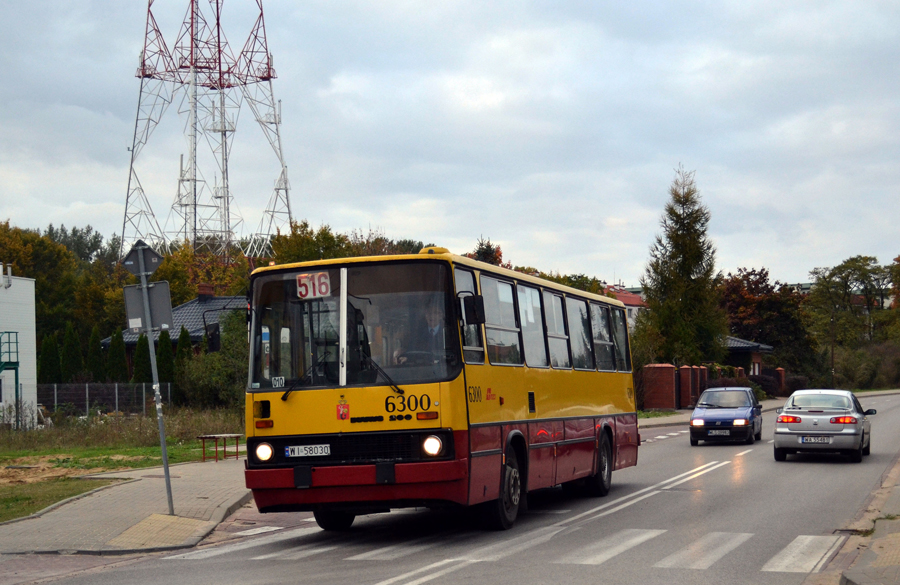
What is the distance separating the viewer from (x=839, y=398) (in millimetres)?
21375

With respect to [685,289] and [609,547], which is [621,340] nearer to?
[609,547]

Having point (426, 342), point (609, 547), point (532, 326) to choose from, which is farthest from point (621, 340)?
point (426, 342)

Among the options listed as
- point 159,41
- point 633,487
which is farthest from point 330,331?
point 159,41

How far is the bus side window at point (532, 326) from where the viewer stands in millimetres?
12914

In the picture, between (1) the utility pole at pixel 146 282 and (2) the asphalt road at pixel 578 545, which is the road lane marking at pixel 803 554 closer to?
(2) the asphalt road at pixel 578 545

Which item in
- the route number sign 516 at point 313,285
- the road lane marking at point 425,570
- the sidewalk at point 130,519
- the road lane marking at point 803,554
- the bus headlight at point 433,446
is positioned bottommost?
the road lane marking at point 803,554

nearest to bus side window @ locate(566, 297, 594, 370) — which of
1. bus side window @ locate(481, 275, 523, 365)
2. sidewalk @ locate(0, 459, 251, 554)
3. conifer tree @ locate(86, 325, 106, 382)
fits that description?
bus side window @ locate(481, 275, 523, 365)

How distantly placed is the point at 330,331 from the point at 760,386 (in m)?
60.7

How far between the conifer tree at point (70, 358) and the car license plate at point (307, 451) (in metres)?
39.1

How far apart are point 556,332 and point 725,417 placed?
14.4 meters

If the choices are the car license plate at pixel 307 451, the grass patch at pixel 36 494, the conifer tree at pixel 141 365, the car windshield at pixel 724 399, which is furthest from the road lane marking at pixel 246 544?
the conifer tree at pixel 141 365

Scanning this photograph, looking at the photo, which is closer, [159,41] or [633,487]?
Answer: [633,487]

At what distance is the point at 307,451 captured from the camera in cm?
1077

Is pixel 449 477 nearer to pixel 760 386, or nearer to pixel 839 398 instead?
pixel 839 398
